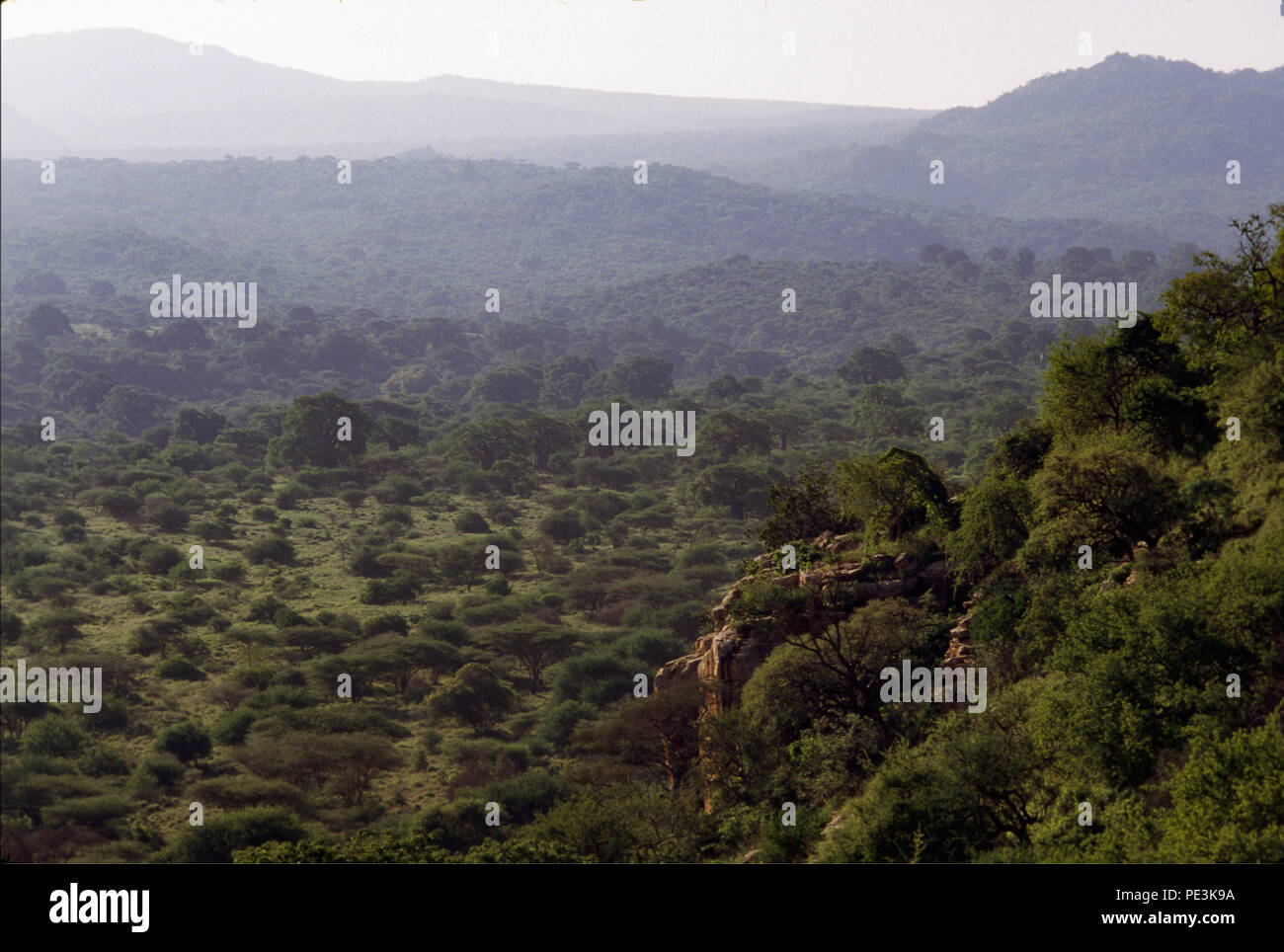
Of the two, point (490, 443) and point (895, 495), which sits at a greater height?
point (895, 495)

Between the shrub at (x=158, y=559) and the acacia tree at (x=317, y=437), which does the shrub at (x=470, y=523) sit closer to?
the shrub at (x=158, y=559)

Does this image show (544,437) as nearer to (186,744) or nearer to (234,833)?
(186,744)

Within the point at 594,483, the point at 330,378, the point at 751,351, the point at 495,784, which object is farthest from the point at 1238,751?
the point at 751,351

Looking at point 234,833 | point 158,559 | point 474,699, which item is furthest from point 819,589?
point 158,559

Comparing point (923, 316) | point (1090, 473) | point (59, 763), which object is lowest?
point (59, 763)

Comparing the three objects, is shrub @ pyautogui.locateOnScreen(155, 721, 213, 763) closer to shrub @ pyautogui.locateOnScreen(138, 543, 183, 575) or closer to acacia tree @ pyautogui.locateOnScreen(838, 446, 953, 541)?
acacia tree @ pyautogui.locateOnScreen(838, 446, 953, 541)

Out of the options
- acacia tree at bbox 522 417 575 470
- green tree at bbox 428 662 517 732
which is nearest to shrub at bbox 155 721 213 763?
green tree at bbox 428 662 517 732

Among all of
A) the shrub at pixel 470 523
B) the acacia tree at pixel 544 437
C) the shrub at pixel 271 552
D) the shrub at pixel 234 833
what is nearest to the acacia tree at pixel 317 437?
the acacia tree at pixel 544 437

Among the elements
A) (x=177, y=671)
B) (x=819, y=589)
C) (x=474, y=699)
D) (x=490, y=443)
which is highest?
(x=490, y=443)

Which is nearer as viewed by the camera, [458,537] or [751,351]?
[458,537]
